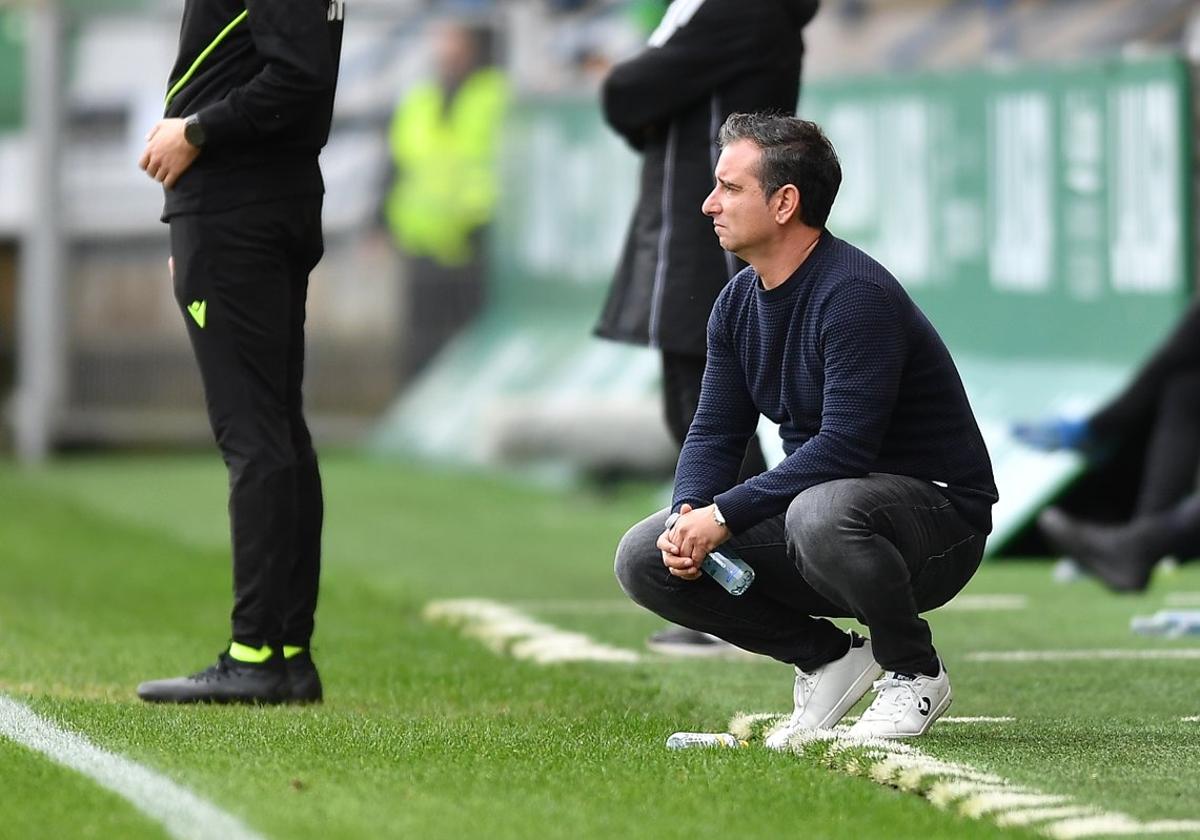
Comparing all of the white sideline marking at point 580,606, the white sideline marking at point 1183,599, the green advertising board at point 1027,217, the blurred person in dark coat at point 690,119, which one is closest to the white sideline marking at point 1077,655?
the blurred person in dark coat at point 690,119

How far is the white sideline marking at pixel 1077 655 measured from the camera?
240 inches

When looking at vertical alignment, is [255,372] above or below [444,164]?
below

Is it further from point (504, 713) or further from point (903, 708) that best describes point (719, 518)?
point (504, 713)

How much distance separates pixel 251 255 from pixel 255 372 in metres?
0.28

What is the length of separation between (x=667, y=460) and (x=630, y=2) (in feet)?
16.3

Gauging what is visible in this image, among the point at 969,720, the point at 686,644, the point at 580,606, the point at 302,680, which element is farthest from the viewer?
the point at 580,606

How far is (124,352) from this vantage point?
1555 centimetres

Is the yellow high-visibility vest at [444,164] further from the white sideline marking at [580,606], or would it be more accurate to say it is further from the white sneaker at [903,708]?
the white sneaker at [903,708]

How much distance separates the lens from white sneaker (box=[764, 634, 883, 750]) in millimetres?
4633

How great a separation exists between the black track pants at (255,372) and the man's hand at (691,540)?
1110mm

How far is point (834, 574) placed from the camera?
14.3ft

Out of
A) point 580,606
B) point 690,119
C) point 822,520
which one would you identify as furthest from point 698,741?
point 580,606

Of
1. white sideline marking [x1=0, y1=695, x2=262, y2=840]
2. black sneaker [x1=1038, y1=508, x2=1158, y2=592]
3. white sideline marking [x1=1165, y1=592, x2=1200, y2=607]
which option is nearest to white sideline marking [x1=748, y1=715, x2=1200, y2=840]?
white sideline marking [x1=0, y1=695, x2=262, y2=840]

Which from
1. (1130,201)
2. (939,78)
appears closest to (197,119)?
(1130,201)
